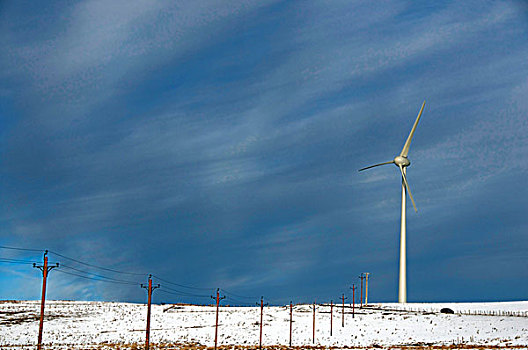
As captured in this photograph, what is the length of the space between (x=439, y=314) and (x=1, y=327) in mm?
87690

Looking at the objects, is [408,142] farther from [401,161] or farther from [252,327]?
[252,327]

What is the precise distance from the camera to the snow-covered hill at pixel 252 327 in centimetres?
9562

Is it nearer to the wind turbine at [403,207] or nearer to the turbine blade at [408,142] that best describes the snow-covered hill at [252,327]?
the wind turbine at [403,207]

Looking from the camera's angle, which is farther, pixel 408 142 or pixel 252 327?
pixel 408 142

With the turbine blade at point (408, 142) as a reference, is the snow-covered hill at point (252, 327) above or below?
below

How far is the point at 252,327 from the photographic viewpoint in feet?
373

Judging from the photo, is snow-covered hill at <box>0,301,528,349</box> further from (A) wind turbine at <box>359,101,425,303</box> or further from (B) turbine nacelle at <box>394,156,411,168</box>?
(B) turbine nacelle at <box>394,156,411,168</box>

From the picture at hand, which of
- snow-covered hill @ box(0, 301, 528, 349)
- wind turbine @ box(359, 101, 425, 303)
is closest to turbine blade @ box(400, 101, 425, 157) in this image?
wind turbine @ box(359, 101, 425, 303)

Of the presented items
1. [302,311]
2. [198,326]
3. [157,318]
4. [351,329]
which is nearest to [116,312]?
[157,318]

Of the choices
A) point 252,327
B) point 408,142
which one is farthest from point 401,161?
point 252,327

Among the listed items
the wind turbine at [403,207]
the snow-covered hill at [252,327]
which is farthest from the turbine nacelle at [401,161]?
the snow-covered hill at [252,327]

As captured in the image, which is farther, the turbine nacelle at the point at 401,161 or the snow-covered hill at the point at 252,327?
the turbine nacelle at the point at 401,161

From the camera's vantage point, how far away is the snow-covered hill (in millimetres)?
95619

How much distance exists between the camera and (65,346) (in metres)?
85.8
